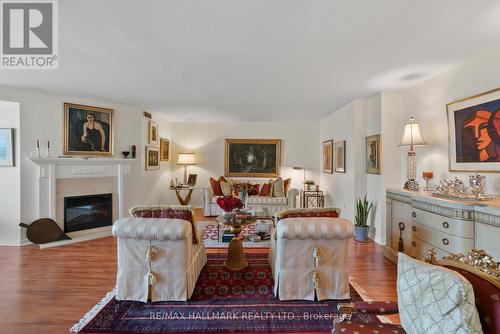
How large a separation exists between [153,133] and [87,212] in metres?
2.30

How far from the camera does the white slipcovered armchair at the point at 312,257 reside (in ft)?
7.37

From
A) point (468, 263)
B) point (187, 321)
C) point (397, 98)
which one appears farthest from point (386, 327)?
point (397, 98)

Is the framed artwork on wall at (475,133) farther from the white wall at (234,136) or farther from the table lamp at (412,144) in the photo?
the white wall at (234,136)

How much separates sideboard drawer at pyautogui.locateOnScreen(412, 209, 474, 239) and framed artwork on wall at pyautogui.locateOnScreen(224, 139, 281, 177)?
14.5 feet

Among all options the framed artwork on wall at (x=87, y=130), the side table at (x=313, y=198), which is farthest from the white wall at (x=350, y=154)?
the framed artwork on wall at (x=87, y=130)

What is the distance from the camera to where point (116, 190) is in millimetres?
4941

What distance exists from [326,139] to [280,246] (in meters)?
4.65

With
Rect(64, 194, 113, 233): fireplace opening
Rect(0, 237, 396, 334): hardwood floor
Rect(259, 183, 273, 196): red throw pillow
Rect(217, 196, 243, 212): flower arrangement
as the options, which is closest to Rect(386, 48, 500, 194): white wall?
Rect(0, 237, 396, 334): hardwood floor

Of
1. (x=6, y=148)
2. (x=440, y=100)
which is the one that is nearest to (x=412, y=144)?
(x=440, y=100)

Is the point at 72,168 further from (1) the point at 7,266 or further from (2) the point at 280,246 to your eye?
(2) the point at 280,246

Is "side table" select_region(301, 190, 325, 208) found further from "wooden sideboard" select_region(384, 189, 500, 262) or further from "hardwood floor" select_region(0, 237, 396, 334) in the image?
"wooden sideboard" select_region(384, 189, 500, 262)

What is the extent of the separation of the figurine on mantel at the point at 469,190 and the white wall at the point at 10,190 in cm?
613

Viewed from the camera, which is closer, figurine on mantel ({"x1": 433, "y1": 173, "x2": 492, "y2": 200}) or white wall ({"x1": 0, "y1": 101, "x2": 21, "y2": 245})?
figurine on mantel ({"x1": 433, "y1": 173, "x2": 492, "y2": 200})

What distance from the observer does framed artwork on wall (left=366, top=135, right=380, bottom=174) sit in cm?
404
